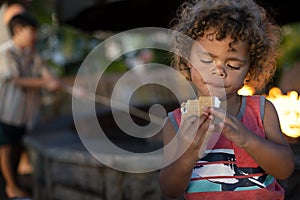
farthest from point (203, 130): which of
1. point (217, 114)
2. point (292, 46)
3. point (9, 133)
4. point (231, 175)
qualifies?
point (292, 46)

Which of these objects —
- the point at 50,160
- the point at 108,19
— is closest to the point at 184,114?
the point at 50,160

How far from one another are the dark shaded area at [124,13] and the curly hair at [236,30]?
1.64 m

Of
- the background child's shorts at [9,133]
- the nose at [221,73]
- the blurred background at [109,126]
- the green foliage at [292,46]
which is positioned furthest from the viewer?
the green foliage at [292,46]

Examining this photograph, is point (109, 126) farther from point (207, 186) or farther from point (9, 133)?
point (207, 186)

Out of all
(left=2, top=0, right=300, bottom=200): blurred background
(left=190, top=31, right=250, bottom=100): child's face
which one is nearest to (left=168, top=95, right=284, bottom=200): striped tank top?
(left=190, top=31, right=250, bottom=100): child's face

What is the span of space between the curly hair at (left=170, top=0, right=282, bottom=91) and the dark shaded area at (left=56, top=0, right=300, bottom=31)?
164cm

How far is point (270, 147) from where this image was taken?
1.79 m

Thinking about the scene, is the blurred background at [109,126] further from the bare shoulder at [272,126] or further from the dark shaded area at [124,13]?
the bare shoulder at [272,126]

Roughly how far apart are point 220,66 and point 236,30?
0.40ft

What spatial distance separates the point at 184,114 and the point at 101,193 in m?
2.10

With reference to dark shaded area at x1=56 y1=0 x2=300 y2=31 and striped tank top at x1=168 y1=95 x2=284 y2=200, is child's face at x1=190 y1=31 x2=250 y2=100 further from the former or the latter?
dark shaded area at x1=56 y1=0 x2=300 y2=31

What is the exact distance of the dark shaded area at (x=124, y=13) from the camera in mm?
3949

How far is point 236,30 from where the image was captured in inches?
72.7

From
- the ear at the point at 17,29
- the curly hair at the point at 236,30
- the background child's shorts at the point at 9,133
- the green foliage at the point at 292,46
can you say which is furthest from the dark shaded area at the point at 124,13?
the green foliage at the point at 292,46
